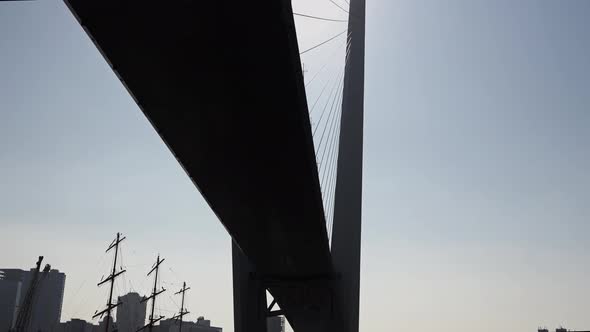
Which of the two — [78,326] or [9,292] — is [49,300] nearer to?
[9,292]

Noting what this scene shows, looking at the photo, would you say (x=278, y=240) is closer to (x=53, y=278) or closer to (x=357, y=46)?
(x=357, y=46)

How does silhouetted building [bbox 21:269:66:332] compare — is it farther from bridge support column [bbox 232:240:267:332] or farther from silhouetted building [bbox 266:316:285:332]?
bridge support column [bbox 232:240:267:332]

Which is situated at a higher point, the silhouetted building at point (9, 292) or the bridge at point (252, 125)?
the silhouetted building at point (9, 292)

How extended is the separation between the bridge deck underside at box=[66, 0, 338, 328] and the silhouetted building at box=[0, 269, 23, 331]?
7152 inches

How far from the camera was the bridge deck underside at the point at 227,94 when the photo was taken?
8.48 meters

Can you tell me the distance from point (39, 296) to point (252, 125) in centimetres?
18240

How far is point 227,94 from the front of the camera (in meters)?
10.8

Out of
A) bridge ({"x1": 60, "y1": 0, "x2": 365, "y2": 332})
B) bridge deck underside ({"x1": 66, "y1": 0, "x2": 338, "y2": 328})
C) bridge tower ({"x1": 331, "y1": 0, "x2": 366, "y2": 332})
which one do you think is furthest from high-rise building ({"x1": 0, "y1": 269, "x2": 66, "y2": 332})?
bridge deck underside ({"x1": 66, "y1": 0, "x2": 338, "y2": 328})

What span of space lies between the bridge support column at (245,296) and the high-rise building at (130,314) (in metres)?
124

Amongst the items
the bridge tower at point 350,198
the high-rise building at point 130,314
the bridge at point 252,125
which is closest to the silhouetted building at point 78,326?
the high-rise building at point 130,314

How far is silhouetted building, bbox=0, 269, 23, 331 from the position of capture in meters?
177

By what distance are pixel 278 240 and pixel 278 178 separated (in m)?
5.04

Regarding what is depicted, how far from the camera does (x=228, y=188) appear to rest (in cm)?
1527

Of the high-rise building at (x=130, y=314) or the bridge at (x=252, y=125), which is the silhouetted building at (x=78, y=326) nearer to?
the high-rise building at (x=130, y=314)
